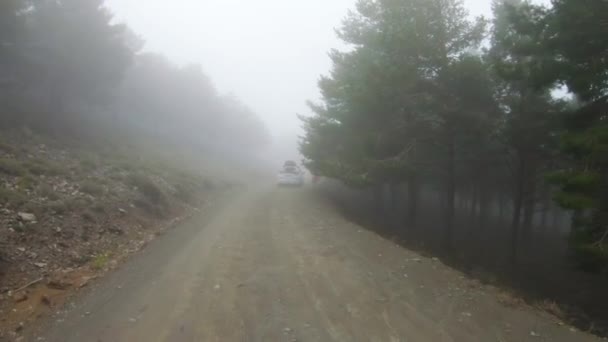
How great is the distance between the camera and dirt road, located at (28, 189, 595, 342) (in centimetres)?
534

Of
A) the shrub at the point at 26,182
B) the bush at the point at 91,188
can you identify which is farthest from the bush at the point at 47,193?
the bush at the point at 91,188

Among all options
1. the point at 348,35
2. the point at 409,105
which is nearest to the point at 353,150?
the point at 409,105

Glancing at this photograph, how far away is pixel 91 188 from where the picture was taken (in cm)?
1185

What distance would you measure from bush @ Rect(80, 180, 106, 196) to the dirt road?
3374mm

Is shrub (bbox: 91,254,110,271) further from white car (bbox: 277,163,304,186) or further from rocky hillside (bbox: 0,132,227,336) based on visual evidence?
white car (bbox: 277,163,304,186)

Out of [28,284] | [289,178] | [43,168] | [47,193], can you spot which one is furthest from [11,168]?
[289,178]

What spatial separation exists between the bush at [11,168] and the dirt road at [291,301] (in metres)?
4.73

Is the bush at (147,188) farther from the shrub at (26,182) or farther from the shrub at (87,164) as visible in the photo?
the shrub at (26,182)

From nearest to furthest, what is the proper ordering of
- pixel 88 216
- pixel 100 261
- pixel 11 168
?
pixel 100 261, pixel 88 216, pixel 11 168

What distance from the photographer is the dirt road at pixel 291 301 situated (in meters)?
5.34

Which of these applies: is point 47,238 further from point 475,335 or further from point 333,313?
point 475,335

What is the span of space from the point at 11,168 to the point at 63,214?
107 inches

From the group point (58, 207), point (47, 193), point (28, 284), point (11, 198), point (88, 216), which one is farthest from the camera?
point (88, 216)

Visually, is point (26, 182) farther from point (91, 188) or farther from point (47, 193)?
point (91, 188)
